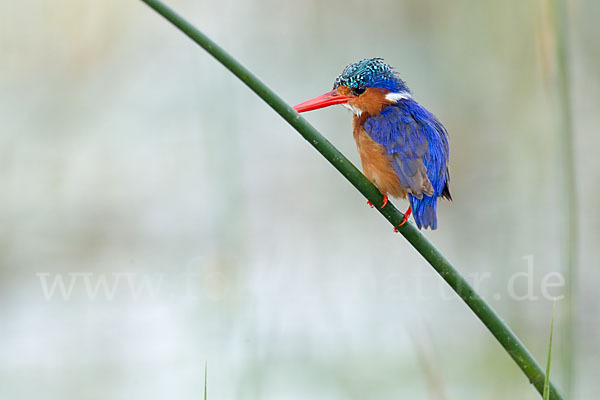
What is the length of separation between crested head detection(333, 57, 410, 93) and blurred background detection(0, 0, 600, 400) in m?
1.16

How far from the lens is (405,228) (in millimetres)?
1084

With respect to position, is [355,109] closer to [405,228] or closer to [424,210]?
[424,210]

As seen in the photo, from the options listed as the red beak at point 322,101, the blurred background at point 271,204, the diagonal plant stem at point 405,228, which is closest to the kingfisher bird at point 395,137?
the red beak at point 322,101

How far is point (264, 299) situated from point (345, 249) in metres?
0.56

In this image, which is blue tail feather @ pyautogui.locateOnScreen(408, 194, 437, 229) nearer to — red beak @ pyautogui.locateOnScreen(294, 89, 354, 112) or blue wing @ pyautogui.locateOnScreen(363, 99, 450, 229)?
blue wing @ pyautogui.locateOnScreen(363, 99, 450, 229)

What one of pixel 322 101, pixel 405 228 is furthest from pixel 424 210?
pixel 405 228

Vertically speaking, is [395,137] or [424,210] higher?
[395,137]

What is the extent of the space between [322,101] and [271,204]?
186 centimetres

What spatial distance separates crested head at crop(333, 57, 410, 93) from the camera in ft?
5.83

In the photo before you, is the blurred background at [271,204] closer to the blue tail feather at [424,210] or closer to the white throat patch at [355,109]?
the white throat patch at [355,109]

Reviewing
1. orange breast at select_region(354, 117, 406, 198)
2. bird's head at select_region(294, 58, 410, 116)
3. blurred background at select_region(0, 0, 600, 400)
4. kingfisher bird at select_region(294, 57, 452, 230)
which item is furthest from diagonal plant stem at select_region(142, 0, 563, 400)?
blurred background at select_region(0, 0, 600, 400)

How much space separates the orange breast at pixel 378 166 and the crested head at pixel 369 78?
0.32ft

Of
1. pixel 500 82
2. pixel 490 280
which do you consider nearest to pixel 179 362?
pixel 490 280

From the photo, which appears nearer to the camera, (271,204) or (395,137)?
(395,137)
